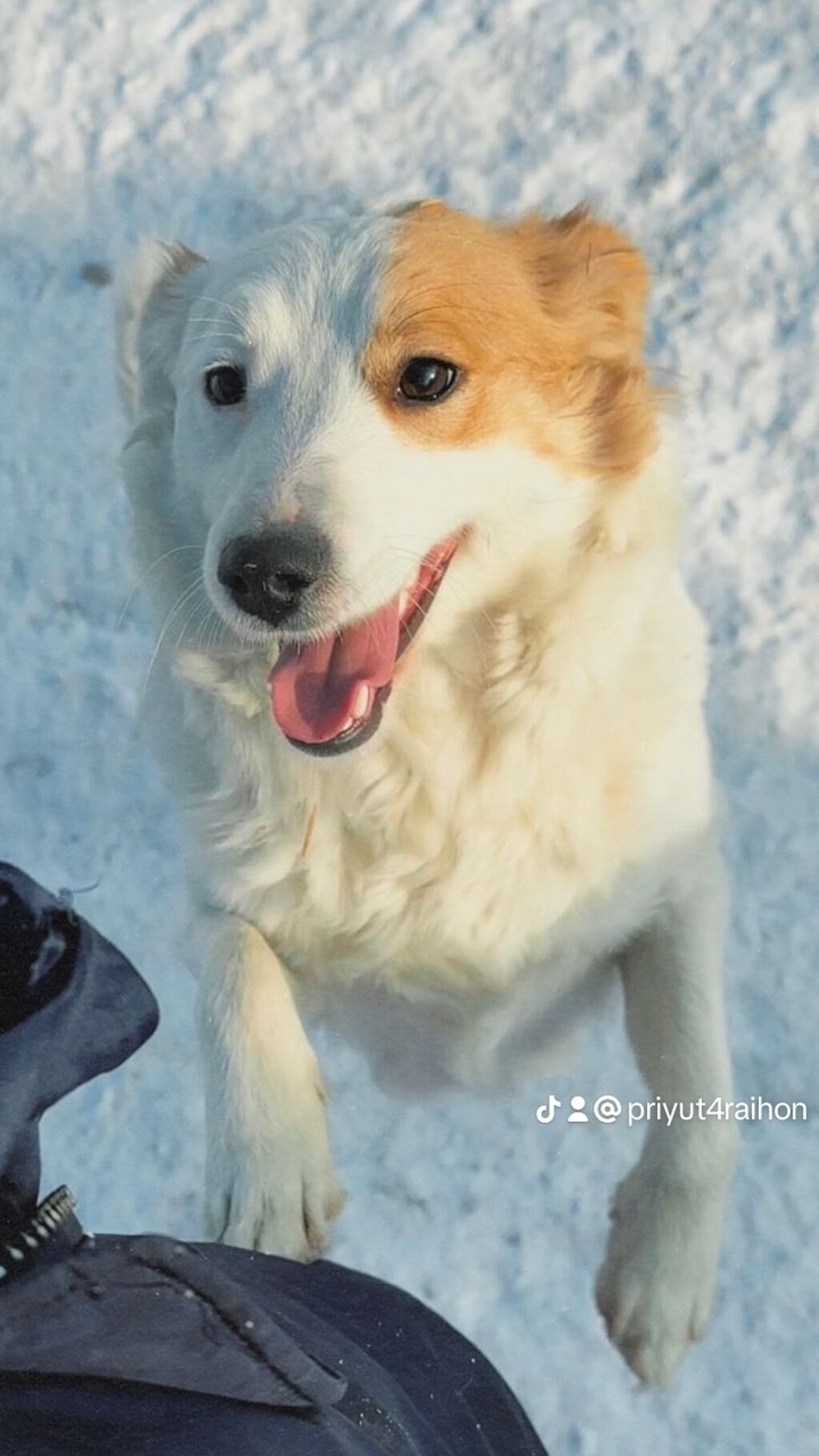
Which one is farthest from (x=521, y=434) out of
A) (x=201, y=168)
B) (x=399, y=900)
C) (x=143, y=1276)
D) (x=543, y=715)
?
(x=201, y=168)

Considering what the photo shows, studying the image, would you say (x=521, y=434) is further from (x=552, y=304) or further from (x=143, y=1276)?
(x=143, y=1276)

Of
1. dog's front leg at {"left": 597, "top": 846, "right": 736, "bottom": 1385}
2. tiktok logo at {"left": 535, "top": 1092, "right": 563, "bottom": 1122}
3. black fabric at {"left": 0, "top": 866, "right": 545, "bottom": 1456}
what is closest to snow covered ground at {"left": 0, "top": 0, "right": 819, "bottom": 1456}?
tiktok logo at {"left": 535, "top": 1092, "right": 563, "bottom": 1122}

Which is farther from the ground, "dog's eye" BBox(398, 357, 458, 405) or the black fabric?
"dog's eye" BBox(398, 357, 458, 405)

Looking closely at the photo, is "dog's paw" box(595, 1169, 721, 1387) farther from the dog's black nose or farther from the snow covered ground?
the dog's black nose

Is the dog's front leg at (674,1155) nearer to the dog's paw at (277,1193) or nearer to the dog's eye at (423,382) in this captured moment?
the dog's paw at (277,1193)

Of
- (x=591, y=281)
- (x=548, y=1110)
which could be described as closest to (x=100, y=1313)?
(x=591, y=281)

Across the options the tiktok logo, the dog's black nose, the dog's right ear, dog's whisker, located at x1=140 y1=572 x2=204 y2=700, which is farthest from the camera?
the tiktok logo

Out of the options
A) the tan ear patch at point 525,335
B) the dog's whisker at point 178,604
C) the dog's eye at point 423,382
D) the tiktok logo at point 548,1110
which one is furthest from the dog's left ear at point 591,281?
the tiktok logo at point 548,1110

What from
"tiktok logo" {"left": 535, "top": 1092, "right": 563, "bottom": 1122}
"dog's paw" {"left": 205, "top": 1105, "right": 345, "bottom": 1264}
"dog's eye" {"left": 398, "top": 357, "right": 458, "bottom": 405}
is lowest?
"tiktok logo" {"left": 535, "top": 1092, "right": 563, "bottom": 1122}

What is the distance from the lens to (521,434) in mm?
2262

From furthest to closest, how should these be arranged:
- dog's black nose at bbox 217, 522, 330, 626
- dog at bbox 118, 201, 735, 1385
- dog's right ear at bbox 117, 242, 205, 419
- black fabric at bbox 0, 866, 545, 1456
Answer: dog's right ear at bbox 117, 242, 205, 419 → dog at bbox 118, 201, 735, 1385 → dog's black nose at bbox 217, 522, 330, 626 → black fabric at bbox 0, 866, 545, 1456

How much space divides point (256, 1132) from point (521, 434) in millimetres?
1148

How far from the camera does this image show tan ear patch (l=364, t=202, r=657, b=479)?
85.5 inches

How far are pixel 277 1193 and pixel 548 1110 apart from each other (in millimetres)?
1181
